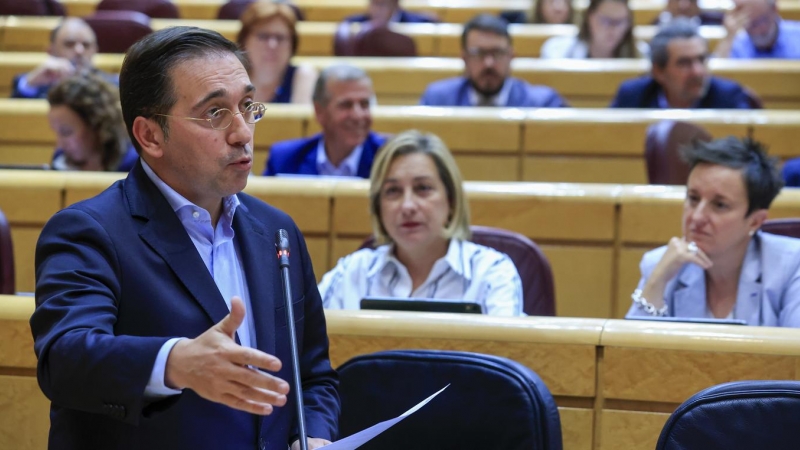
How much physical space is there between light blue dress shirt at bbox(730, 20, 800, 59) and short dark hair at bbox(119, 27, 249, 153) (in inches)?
129

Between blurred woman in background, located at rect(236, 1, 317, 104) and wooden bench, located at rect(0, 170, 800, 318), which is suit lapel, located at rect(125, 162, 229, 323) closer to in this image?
wooden bench, located at rect(0, 170, 800, 318)

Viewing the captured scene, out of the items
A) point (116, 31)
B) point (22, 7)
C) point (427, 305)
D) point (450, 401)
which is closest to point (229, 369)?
point (450, 401)

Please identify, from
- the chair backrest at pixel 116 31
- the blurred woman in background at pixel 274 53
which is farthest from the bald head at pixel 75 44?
the blurred woman in background at pixel 274 53

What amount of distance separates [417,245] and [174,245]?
1.07m

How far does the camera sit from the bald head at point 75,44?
3.66 meters

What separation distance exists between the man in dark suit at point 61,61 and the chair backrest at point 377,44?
105 centimetres

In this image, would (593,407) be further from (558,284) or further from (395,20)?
(395,20)

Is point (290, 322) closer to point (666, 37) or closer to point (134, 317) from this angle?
point (134, 317)

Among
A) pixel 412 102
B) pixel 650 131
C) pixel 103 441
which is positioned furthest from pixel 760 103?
pixel 103 441

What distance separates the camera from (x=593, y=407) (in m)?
1.46

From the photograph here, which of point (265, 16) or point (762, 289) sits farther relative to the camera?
point (265, 16)

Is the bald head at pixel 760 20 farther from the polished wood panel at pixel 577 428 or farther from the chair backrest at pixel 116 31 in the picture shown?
the polished wood panel at pixel 577 428

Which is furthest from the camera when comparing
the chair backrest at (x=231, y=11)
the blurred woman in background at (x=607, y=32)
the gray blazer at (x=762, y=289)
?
the chair backrest at (x=231, y=11)

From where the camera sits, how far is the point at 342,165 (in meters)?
2.80
